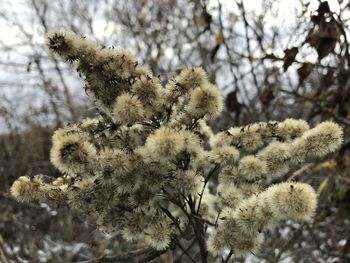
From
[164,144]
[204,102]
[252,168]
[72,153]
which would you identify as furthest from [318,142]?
[72,153]

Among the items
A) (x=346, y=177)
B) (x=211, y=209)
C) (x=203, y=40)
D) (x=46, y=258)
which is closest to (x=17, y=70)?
(x=203, y=40)

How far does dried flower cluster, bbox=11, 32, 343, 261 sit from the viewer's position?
4.78 ft

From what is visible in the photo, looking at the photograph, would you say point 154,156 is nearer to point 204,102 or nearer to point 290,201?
point 204,102

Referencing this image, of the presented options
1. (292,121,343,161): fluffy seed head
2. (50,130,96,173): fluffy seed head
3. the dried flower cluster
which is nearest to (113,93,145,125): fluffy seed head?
the dried flower cluster

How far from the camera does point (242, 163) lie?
1.62 meters

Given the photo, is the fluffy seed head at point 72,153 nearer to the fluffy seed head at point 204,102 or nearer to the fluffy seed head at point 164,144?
the fluffy seed head at point 164,144

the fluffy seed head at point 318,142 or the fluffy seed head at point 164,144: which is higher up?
the fluffy seed head at point 318,142

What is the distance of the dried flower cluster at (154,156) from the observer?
1457 millimetres

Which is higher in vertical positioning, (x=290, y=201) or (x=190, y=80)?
(x=190, y=80)

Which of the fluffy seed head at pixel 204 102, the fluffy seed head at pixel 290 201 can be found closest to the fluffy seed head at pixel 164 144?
the fluffy seed head at pixel 204 102

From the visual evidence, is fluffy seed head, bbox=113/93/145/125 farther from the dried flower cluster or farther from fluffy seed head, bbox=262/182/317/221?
fluffy seed head, bbox=262/182/317/221

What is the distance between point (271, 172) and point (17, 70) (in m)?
7.53

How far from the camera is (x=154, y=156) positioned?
1440 mm

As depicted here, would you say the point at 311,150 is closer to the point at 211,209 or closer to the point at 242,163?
the point at 242,163
